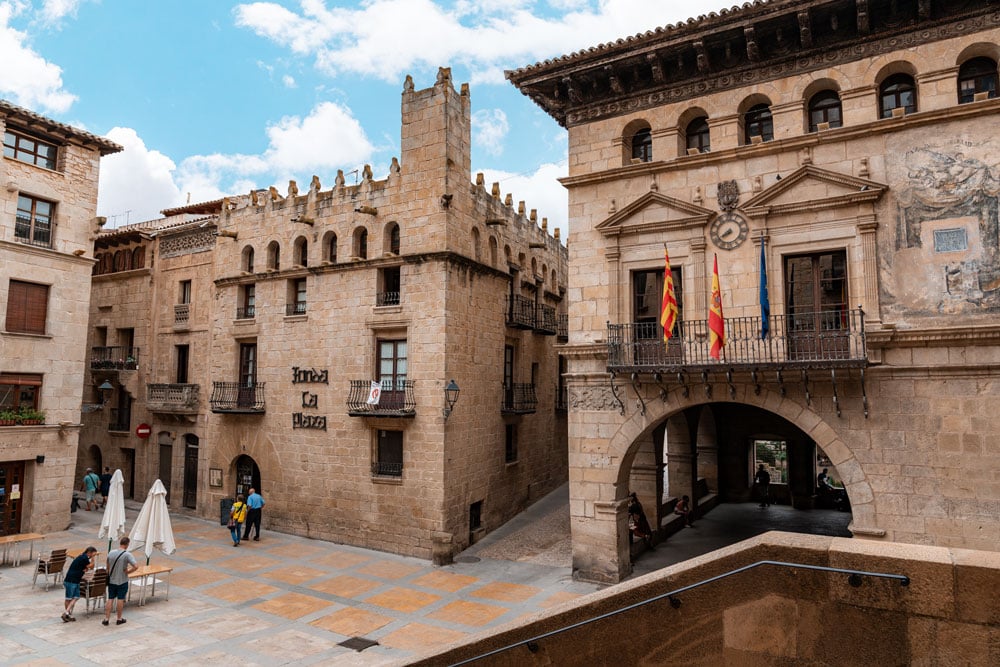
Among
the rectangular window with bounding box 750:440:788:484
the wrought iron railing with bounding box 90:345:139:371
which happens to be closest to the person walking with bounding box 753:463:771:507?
the rectangular window with bounding box 750:440:788:484

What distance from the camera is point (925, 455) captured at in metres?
12.4

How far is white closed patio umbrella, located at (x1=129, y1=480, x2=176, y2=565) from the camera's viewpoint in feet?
49.4

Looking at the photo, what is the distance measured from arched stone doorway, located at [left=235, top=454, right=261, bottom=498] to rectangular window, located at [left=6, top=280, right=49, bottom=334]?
26.0 feet

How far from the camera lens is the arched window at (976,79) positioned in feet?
42.1

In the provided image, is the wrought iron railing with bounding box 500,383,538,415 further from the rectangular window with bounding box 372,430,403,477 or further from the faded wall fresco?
the faded wall fresco

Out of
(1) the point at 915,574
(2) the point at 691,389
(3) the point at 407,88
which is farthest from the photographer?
(3) the point at 407,88

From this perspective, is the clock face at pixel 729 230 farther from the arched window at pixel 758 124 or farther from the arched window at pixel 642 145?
the arched window at pixel 642 145

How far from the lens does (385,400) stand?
19.9 metres

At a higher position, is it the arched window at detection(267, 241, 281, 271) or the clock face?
the arched window at detection(267, 241, 281, 271)

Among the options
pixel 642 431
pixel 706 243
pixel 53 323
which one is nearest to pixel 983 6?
pixel 706 243

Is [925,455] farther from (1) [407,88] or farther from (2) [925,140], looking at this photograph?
(1) [407,88]

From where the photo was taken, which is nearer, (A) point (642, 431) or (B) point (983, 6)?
(B) point (983, 6)

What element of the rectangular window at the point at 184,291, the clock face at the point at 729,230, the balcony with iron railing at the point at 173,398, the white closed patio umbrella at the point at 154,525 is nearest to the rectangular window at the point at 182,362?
the balcony with iron railing at the point at 173,398

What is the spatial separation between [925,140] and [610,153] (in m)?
6.89
